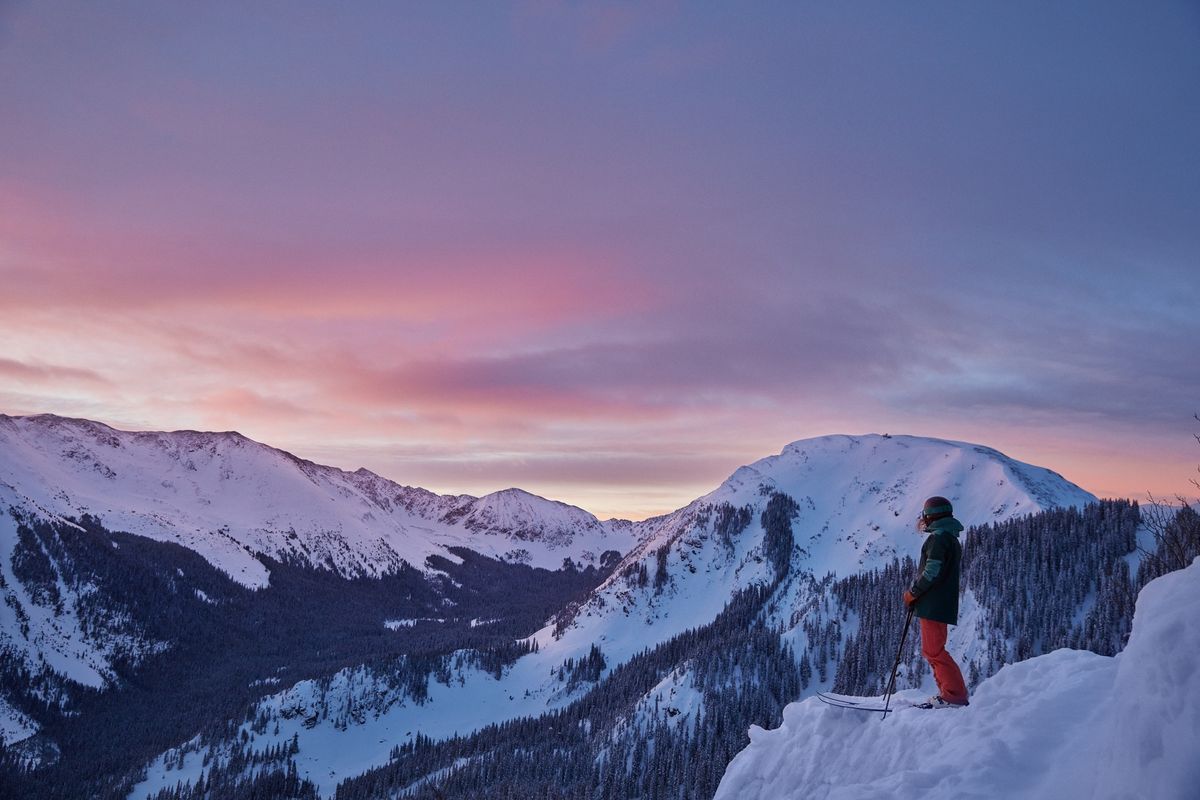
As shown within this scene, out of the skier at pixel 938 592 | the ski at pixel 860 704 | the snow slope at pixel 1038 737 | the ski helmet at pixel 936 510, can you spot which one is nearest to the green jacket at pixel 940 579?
the skier at pixel 938 592

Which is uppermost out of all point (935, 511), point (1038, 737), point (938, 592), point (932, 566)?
point (935, 511)

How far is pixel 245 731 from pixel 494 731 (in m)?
67.6

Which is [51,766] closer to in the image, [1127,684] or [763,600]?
[763,600]

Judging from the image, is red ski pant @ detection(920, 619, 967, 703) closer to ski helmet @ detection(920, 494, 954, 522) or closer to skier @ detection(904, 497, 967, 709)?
skier @ detection(904, 497, 967, 709)

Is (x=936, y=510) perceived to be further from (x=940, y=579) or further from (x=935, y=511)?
(x=940, y=579)

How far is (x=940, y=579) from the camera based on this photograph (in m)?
14.5

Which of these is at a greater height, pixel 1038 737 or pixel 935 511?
pixel 935 511

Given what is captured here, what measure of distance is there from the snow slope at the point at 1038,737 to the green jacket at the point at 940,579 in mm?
1653

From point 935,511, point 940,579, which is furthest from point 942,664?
point 935,511

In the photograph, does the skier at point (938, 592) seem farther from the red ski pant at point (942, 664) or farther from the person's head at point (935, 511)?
the person's head at point (935, 511)

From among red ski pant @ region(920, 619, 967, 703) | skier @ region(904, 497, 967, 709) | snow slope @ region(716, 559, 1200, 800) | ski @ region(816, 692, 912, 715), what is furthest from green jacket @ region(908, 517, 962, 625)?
ski @ region(816, 692, 912, 715)

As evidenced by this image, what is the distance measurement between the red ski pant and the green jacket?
26cm

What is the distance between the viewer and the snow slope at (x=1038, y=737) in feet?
24.8

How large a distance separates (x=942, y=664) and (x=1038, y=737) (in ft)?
12.3
